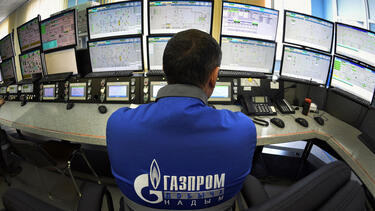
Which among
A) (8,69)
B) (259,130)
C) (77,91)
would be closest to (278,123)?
(259,130)

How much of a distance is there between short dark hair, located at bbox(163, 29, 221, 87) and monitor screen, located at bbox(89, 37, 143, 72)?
1.03 metres

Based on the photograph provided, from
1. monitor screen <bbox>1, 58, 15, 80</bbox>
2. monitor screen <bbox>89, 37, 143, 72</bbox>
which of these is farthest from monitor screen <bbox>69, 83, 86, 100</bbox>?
monitor screen <bbox>1, 58, 15, 80</bbox>

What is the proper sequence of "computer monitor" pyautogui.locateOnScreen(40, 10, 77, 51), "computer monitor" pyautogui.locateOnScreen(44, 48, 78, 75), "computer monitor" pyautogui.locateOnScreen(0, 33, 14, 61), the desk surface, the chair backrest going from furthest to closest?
"computer monitor" pyautogui.locateOnScreen(0, 33, 14, 61)
"computer monitor" pyautogui.locateOnScreen(44, 48, 78, 75)
"computer monitor" pyautogui.locateOnScreen(40, 10, 77, 51)
the chair backrest
the desk surface

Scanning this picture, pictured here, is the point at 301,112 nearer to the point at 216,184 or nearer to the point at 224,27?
the point at 224,27

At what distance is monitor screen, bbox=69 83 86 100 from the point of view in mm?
1624

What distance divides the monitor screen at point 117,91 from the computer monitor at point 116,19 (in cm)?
44

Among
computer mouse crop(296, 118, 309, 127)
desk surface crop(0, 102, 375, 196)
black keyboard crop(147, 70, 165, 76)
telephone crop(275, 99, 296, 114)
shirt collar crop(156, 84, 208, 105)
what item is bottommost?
desk surface crop(0, 102, 375, 196)

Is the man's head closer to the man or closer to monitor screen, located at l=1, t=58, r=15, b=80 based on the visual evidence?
the man

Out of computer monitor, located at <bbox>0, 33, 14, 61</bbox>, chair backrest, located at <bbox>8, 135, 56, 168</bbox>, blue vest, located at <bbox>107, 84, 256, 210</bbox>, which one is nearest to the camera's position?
blue vest, located at <bbox>107, 84, 256, 210</bbox>

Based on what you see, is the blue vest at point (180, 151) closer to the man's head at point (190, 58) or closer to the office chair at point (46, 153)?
the man's head at point (190, 58)

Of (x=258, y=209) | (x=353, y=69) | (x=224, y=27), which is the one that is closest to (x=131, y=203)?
(x=258, y=209)

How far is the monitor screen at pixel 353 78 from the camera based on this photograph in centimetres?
114

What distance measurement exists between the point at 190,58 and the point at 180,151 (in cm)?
30

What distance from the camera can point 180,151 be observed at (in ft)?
1.48
